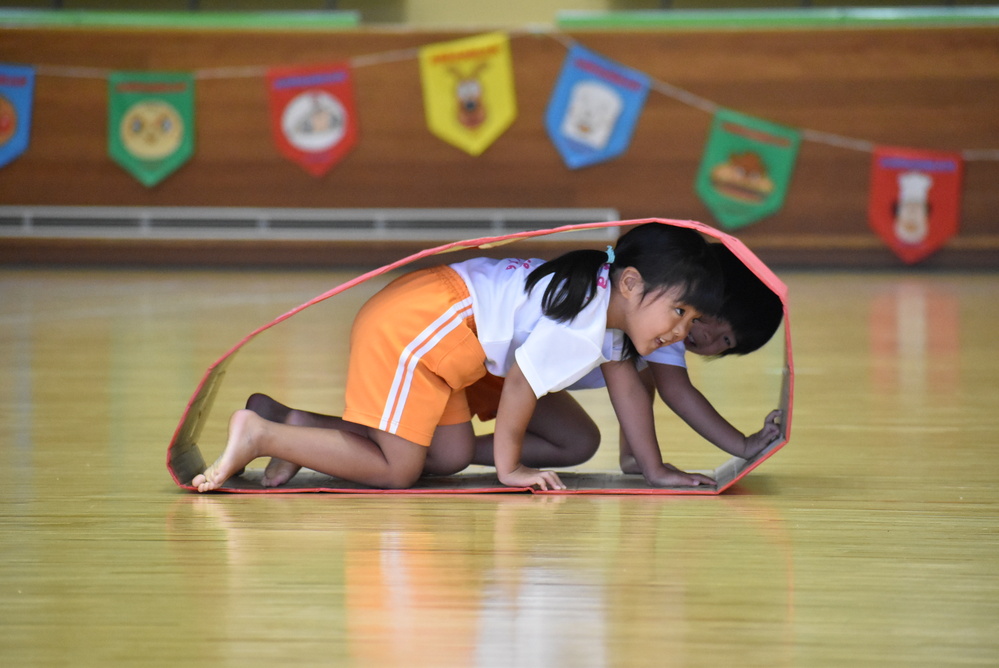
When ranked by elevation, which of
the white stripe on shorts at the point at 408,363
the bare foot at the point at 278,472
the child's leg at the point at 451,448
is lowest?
the bare foot at the point at 278,472

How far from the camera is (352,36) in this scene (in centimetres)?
543

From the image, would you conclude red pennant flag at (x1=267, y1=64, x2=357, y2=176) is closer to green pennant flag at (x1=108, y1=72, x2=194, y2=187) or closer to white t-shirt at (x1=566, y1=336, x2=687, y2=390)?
green pennant flag at (x1=108, y1=72, x2=194, y2=187)

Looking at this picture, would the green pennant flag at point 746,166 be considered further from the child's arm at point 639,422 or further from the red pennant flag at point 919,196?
the child's arm at point 639,422

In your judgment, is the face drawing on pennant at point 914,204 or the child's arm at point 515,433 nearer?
the child's arm at point 515,433

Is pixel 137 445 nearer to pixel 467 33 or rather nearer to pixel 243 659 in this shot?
pixel 243 659

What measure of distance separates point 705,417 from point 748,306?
0.50 ft

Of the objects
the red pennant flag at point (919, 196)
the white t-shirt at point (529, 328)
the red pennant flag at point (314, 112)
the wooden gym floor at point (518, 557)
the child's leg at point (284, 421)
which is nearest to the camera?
the wooden gym floor at point (518, 557)

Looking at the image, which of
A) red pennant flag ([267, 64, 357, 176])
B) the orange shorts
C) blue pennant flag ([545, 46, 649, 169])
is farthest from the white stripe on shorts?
red pennant flag ([267, 64, 357, 176])

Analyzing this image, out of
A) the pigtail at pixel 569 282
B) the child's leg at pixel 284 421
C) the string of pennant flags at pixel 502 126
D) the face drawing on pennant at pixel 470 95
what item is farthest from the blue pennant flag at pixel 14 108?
the pigtail at pixel 569 282

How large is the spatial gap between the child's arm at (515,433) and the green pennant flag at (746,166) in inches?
166

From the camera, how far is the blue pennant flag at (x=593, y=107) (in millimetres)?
5336

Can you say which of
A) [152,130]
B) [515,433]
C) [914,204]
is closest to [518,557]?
[515,433]

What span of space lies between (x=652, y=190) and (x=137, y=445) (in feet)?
13.5

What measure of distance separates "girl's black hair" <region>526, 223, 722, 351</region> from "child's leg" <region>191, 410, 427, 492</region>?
0.25 metres
